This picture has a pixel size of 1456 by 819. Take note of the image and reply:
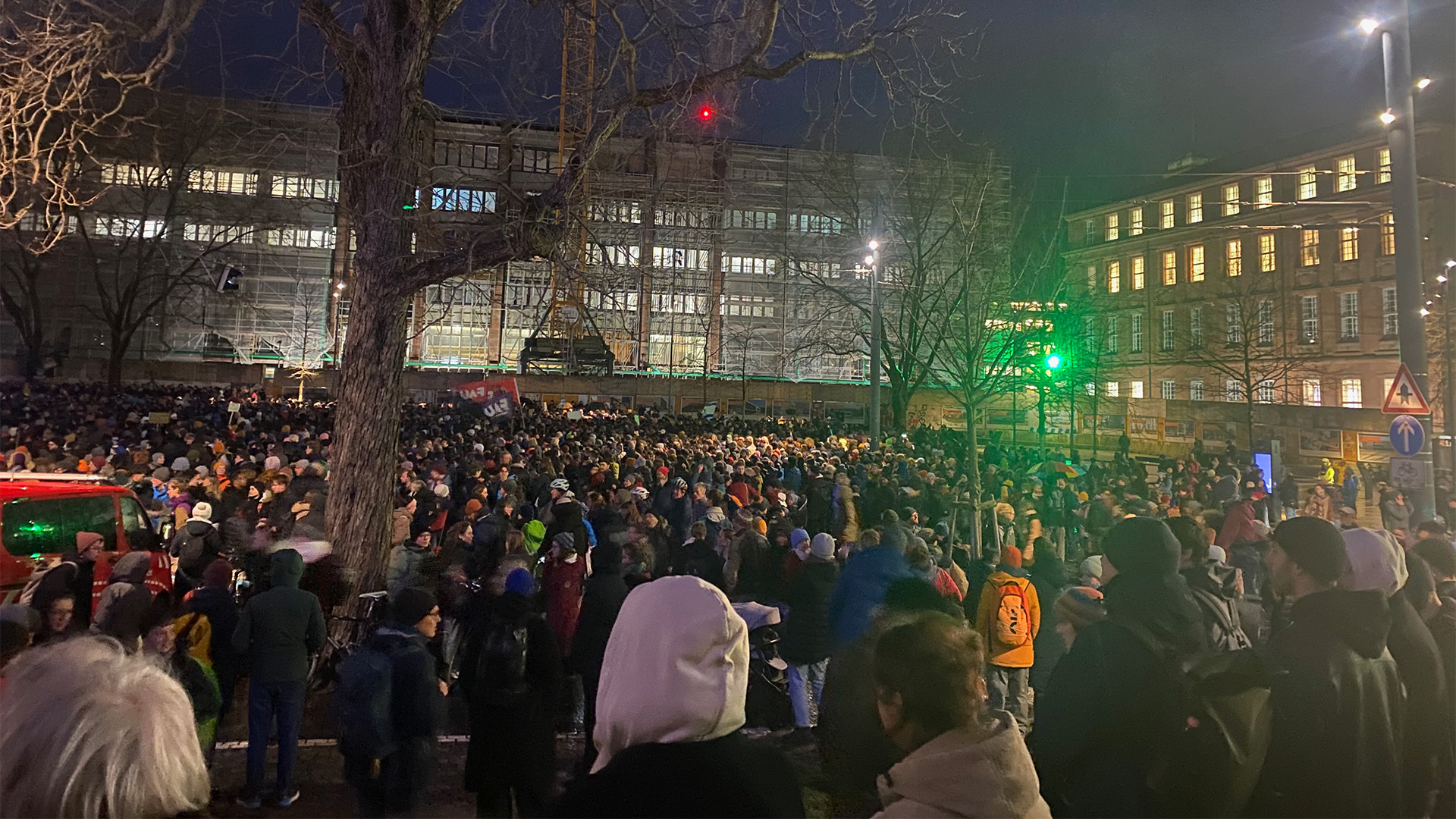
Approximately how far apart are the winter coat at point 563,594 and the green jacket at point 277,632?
Result: 2.06 meters

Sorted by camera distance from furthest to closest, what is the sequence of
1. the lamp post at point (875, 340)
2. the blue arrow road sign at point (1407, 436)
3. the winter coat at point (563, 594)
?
the lamp post at point (875, 340) < the blue arrow road sign at point (1407, 436) < the winter coat at point (563, 594)

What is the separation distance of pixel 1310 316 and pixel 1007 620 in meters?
52.1

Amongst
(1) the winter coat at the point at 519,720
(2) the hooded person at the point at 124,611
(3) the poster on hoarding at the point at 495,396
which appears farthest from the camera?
(3) the poster on hoarding at the point at 495,396

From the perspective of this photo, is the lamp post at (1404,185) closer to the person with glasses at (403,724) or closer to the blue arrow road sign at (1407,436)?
the blue arrow road sign at (1407,436)

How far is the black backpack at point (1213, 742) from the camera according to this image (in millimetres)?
2693

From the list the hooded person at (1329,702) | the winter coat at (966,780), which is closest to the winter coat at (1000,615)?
the hooded person at (1329,702)

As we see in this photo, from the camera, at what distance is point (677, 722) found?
1.78 m

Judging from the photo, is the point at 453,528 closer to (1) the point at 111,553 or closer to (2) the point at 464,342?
(1) the point at 111,553

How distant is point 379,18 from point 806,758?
7400 mm

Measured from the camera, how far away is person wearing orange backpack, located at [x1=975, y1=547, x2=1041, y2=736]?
593 cm

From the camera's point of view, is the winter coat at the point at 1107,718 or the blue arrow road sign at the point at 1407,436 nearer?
the winter coat at the point at 1107,718

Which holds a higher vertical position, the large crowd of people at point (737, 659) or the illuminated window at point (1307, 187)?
the illuminated window at point (1307, 187)

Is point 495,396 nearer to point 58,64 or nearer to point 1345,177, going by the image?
point 58,64

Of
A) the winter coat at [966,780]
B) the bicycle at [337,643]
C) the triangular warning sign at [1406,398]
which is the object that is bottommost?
the bicycle at [337,643]
